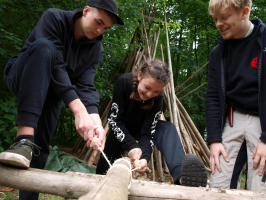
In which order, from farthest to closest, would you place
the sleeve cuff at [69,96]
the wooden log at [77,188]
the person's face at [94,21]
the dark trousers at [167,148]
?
the dark trousers at [167,148] < the person's face at [94,21] < the sleeve cuff at [69,96] < the wooden log at [77,188]

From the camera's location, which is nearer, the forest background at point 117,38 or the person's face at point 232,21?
the person's face at point 232,21

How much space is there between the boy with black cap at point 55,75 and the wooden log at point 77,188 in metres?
0.08

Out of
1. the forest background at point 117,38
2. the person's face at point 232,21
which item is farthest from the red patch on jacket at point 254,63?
the forest background at point 117,38

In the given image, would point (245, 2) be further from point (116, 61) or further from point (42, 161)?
point (116, 61)

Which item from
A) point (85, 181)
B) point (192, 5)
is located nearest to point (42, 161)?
point (85, 181)

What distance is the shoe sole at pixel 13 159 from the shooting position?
1.16 meters

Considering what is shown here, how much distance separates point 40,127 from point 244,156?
5.81ft

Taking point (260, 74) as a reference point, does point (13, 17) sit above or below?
above

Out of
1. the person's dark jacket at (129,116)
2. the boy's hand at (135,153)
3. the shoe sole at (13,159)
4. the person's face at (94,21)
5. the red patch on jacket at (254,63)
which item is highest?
the person's face at (94,21)

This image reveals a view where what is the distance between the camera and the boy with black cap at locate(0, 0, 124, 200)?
4.37ft

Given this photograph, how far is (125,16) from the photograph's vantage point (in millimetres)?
3566

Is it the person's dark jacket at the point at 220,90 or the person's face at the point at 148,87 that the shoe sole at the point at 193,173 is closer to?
the person's dark jacket at the point at 220,90

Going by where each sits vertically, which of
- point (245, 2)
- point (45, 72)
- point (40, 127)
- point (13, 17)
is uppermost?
point (13, 17)

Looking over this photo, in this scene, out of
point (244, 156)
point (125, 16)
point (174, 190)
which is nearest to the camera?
point (174, 190)
